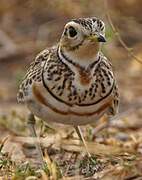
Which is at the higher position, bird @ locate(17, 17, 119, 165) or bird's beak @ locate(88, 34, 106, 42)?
bird's beak @ locate(88, 34, 106, 42)

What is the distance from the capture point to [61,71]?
4793 mm

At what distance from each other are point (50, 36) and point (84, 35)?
474 cm

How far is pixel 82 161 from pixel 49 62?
0.71 m

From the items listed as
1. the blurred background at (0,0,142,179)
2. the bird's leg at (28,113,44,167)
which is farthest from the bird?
the blurred background at (0,0,142,179)

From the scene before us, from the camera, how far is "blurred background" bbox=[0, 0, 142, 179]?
8.26 metres

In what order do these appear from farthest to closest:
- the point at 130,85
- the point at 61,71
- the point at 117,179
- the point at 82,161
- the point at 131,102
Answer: the point at 130,85
the point at 131,102
the point at 82,161
the point at 61,71
the point at 117,179

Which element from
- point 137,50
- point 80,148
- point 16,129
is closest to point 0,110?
point 16,129

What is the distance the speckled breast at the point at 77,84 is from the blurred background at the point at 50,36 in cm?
273

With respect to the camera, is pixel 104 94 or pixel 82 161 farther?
pixel 82 161

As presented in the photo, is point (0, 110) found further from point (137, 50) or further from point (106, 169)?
point (106, 169)

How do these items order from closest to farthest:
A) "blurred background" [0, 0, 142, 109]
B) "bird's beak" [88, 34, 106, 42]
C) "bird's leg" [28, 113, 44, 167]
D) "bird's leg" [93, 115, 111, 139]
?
"bird's beak" [88, 34, 106, 42]
"bird's leg" [28, 113, 44, 167]
"bird's leg" [93, 115, 111, 139]
"blurred background" [0, 0, 142, 109]

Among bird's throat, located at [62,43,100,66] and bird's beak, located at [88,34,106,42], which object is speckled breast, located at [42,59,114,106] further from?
bird's beak, located at [88,34,106,42]

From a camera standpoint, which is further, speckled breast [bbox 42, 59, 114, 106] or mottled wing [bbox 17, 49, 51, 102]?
mottled wing [bbox 17, 49, 51, 102]

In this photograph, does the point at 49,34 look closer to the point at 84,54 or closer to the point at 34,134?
the point at 34,134
